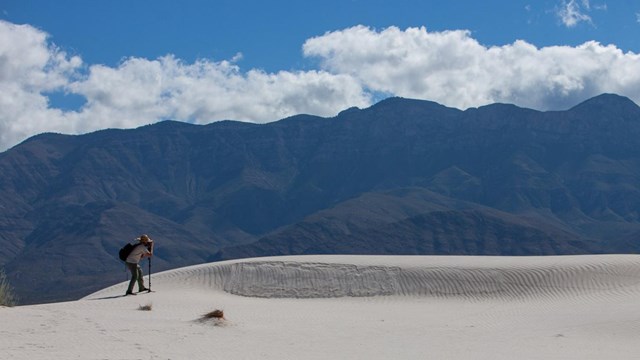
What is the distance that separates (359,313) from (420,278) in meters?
4.90

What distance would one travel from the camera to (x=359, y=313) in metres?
21.0

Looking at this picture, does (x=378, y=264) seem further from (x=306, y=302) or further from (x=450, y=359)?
(x=450, y=359)

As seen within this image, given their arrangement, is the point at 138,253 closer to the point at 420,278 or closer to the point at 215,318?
the point at 215,318

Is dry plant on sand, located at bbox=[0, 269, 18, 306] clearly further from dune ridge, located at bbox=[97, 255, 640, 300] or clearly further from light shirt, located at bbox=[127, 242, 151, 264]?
dune ridge, located at bbox=[97, 255, 640, 300]

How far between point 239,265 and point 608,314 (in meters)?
11.3

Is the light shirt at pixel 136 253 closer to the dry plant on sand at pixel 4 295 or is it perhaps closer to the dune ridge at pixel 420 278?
the dry plant on sand at pixel 4 295

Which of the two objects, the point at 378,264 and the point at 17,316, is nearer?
the point at 17,316

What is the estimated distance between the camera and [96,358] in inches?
478

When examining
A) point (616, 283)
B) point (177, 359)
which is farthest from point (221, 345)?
point (616, 283)

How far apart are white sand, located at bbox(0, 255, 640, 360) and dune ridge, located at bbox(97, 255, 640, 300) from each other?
0.03 metres

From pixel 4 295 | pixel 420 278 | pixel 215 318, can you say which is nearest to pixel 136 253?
pixel 4 295

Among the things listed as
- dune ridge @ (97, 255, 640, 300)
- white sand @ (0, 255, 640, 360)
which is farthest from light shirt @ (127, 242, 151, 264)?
dune ridge @ (97, 255, 640, 300)

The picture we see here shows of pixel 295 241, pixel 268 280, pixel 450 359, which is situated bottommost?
pixel 450 359

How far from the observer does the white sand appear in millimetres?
14195
